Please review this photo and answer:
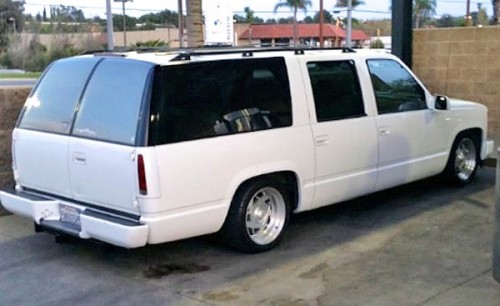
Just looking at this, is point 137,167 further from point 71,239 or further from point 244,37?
point 244,37

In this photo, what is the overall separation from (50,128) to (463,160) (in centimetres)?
517

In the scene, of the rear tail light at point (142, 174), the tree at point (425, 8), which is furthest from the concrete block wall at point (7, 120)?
the tree at point (425, 8)

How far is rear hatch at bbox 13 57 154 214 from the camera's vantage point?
556 centimetres

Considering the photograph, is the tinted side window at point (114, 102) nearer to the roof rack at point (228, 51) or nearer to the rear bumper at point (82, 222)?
the roof rack at point (228, 51)

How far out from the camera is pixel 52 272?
6051mm

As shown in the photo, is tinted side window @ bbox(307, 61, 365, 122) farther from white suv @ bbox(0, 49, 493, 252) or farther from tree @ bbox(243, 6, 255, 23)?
tree @ bbox(243, 6, 255, 23)

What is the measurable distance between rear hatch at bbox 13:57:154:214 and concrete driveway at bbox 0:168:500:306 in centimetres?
67

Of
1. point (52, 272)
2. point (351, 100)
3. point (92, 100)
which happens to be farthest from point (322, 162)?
point (52, 272)

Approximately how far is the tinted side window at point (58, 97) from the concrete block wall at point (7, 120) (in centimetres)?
134

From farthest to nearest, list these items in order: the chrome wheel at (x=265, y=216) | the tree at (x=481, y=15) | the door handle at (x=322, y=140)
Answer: the tree at (x=481, y=15), the door handle at (x=322, y=140), the chrome wheel at (x=265, y=216)

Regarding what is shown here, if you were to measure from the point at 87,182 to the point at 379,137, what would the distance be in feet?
10.2

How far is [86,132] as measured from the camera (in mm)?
5902

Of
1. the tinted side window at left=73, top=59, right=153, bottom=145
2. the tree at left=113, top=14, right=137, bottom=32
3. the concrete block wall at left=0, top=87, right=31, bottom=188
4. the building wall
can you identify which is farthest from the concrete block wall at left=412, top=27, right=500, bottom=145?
the tree at left=113, top=14, right=137, bottom=32

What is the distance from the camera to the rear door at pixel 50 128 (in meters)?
6.09
